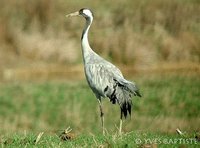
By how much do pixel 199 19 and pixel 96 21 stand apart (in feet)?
10.7

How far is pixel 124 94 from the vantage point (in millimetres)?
10797

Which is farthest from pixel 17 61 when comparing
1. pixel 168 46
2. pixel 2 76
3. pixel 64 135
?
pixel 64 135

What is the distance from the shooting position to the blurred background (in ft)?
61.0

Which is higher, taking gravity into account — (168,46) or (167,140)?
(167,140)

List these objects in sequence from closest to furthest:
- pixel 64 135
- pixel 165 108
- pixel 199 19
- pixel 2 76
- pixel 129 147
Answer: pixel 129 147 < pixel 64 135 < pixel 165 108 < pixel 2 76 < pixel 199 19

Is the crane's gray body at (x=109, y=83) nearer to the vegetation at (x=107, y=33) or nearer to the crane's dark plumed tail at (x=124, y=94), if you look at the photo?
the crane's dark plumed tail at (x=124, y=94)

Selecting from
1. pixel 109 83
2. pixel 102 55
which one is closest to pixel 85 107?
pixel 102 55

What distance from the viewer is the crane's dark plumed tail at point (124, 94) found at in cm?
1064

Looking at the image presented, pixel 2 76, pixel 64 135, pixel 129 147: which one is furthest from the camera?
pixel 2 76

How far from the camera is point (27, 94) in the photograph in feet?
59.2

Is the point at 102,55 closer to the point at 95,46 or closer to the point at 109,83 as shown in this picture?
the point at 95,46

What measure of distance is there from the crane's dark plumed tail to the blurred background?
643 centimetres

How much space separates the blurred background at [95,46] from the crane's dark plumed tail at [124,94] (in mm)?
6433

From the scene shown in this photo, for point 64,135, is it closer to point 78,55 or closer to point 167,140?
point 167,140
